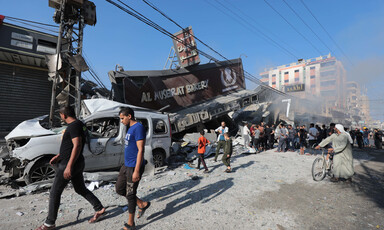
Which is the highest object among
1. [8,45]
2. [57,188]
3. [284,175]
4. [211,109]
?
[8,45]

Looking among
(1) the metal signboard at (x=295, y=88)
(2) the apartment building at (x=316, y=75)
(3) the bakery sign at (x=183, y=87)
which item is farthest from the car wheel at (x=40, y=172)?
(2) the apartment building at (x=316, y=75)

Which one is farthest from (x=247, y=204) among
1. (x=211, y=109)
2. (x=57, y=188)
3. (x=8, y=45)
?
(x=8, y=45)

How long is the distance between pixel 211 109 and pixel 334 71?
259 ft

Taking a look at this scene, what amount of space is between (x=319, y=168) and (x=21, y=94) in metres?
14.1

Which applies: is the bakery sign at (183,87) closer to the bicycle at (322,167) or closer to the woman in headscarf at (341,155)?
the bicycle at (322,167)

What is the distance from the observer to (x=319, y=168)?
18.0ft

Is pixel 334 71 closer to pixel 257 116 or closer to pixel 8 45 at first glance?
pixel 257 116

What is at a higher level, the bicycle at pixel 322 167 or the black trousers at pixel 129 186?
the black trousers at pixel 129 186

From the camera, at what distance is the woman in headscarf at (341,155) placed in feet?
16.7

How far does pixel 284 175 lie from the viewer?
5.87 meters

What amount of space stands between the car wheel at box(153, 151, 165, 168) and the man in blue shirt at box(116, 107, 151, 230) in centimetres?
336

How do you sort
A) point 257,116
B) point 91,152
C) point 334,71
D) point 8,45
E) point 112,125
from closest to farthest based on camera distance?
point 91,152, point 112,125, point 8,45, point 257,116, point 334,71

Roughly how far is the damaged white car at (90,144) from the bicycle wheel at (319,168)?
450 centimetres

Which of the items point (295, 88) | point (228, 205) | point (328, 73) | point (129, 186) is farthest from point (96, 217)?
point (328, 73)
